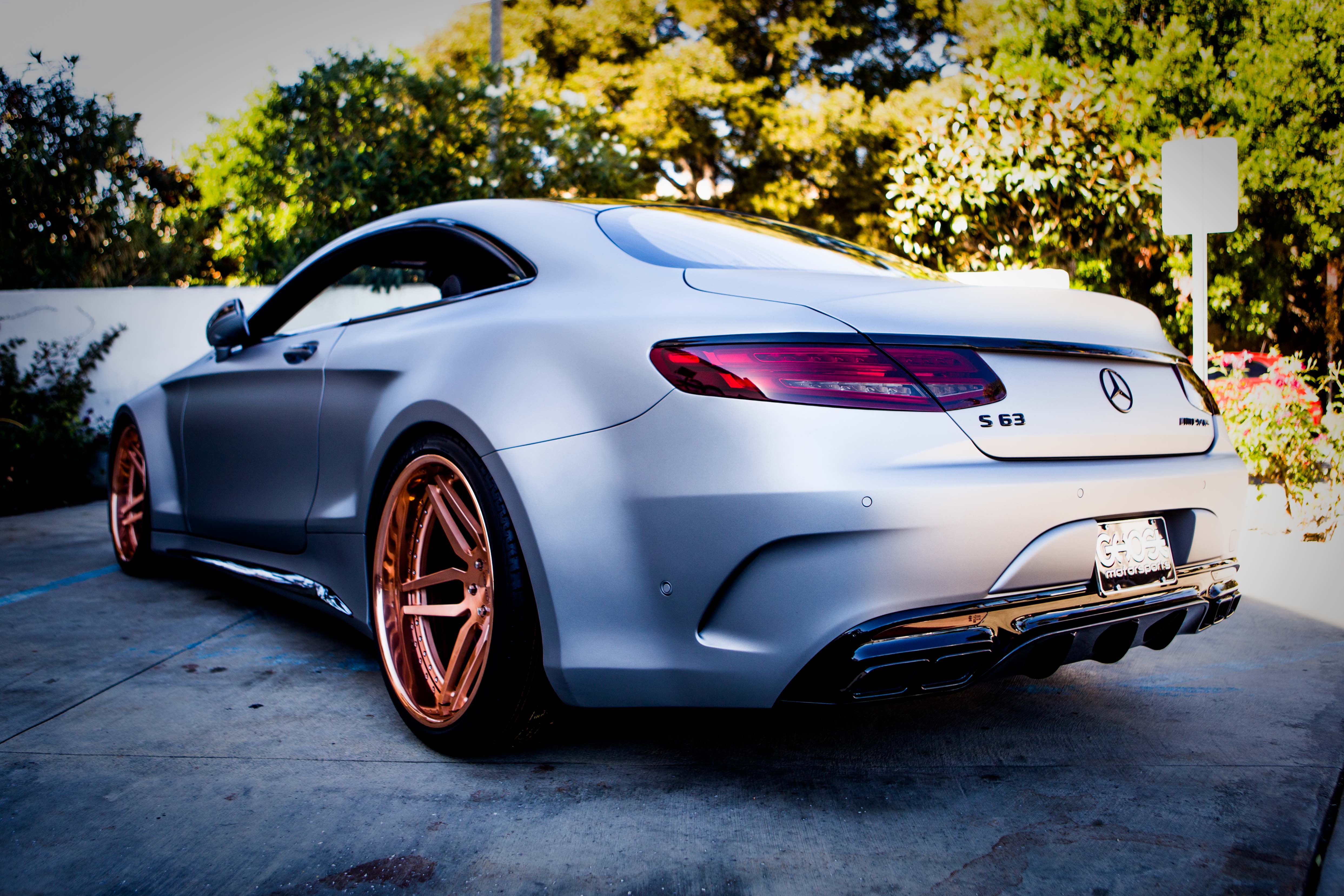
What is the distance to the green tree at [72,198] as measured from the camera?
10008mm

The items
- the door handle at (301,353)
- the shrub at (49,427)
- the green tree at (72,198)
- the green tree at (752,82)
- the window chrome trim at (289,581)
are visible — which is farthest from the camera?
the green tree at (752,82)

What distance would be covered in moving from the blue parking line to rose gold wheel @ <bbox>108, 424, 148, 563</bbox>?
0.45 feet

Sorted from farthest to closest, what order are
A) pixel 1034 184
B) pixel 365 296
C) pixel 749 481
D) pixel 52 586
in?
pixel 1034 184, pixel 365 296, pixel 52 586, pixel 749 481

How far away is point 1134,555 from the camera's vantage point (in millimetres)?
2125

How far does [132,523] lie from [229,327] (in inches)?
53.4

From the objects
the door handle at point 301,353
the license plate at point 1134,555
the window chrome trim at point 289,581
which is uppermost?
the door handle at point 301,353

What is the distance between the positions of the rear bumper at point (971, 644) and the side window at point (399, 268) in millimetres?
1203

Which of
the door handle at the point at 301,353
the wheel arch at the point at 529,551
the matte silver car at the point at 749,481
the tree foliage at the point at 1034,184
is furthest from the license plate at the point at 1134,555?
the tree foliage at the point at 1034,184

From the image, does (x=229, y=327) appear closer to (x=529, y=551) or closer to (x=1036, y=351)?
(x=529, y=551)

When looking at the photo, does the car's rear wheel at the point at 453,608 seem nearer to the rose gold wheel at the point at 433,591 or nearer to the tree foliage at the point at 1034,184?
the rose gold wheel at the point at 433,591

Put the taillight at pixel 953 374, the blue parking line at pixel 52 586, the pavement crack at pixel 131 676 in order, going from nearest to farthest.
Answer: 1. the taillight at pixel 953 374
2. the pavement crack at pixel 131 676
3. the blue parking line at pixel 52 586

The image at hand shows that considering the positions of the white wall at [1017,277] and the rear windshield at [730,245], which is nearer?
the rear windshield at [730,245]

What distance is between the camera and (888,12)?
2491 cm

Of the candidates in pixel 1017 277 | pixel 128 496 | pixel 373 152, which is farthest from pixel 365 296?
pixel 1017 277
